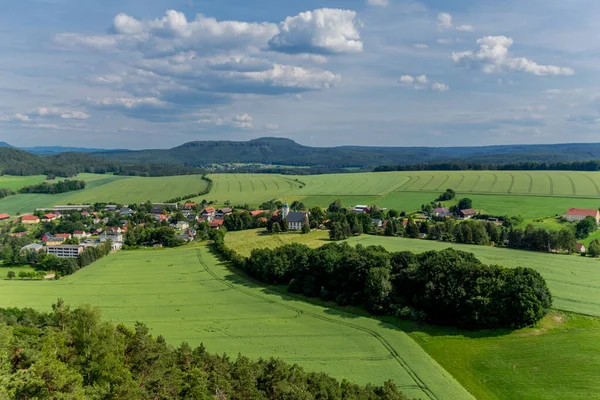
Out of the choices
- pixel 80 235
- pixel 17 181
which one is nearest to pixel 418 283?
pixel 80 235

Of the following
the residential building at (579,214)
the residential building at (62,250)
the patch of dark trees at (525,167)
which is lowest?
the residential building at (62,250)

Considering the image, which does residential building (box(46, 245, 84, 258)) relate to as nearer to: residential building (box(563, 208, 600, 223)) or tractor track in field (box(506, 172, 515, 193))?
residential building (box(563, 208, 600, 223))

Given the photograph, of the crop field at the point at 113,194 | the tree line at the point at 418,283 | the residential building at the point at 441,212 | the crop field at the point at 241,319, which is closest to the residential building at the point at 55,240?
the crop field at the point at 241,319

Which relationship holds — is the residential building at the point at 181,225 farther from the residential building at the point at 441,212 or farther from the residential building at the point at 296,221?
the residential building at the point at 441,212

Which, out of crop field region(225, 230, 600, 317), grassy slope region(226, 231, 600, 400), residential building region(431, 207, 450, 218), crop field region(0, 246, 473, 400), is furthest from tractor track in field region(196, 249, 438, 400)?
residential building region(431, 207, 450, 218)

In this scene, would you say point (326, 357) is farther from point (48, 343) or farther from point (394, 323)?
point (48, 343)

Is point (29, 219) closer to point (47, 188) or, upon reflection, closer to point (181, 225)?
point (181, 225)
